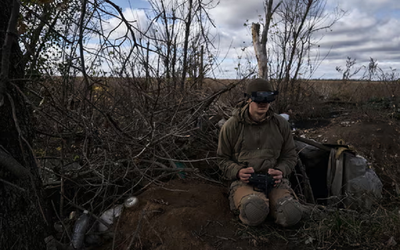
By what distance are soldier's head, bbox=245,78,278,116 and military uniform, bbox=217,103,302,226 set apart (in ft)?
0.39

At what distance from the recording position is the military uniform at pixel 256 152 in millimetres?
3098

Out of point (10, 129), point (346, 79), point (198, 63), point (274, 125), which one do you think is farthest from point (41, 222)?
point (346, 79)

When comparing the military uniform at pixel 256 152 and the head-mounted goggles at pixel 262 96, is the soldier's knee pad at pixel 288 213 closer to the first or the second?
the military uniform at pixel 256 152

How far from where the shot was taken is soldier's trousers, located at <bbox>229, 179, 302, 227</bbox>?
2.85 metres

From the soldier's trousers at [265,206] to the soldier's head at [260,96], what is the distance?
864mm

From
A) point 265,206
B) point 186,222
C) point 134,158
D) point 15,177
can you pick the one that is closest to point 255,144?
point 265,206

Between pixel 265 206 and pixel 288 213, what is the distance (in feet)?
0.76

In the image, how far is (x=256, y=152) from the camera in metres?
3.22

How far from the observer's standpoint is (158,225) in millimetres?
2754

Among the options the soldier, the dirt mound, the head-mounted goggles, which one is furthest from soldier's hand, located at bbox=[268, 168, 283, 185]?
the head-mounted goggles

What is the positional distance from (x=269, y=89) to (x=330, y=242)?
1593mm

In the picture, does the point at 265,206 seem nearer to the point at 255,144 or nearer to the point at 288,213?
the point at 288,213

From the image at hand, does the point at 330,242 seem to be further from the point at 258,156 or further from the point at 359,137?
the point at 359,137

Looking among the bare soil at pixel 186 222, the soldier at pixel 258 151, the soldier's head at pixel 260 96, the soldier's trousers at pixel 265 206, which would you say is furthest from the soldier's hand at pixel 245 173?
the soldier's head at pixel 260 96
